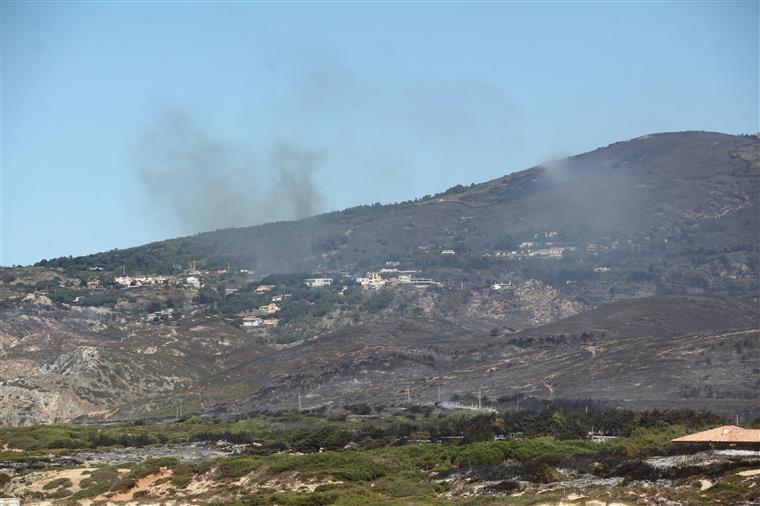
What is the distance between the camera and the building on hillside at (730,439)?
62594mm

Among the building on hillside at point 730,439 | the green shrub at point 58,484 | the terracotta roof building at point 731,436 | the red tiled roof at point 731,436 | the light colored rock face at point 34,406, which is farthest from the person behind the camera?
the light colored rock face at point 34,406

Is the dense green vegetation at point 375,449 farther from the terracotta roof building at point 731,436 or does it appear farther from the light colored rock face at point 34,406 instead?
the light colored rock face at point 34,406

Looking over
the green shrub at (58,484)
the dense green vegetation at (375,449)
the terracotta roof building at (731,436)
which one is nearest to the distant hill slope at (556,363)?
the dense green vegetation at (375,449)

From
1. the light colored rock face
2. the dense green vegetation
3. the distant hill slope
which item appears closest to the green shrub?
the dense green vegetation

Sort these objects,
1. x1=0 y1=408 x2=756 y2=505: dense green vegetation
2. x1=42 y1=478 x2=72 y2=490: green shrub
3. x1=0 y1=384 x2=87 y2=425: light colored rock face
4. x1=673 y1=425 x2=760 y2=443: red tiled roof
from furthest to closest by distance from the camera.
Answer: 1. x1=0 y1=384 x2=87 y2=425: light colored rock face
2. x1=42 y1=478 x2=72 y2=490: green shrub
3. x1=0 y1=408 x2=756 y2=505: dense green vegetation
4. x1=673 y1=425 x2=760 y2=443: red tiled roof

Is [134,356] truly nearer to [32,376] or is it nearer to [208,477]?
[32,376]

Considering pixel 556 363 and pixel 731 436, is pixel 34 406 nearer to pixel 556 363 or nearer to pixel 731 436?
pixel 556 363

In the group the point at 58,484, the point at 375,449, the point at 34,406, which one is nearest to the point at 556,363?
the point at 34,406

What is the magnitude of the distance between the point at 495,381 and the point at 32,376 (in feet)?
193

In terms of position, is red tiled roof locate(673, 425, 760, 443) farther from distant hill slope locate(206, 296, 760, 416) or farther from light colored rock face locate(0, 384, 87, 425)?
light colored rock face locate(0, 384, 87, 425)

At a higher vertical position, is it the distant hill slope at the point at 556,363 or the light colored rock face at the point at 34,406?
the light colored rock face at the point at 34,406

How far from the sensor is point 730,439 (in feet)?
209

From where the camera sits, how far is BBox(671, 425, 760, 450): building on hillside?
2464 inches

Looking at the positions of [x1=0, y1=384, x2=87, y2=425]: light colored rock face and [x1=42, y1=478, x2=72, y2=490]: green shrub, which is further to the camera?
[x1=0, y1=384, x2=87, y2=425]: light colored rock face
